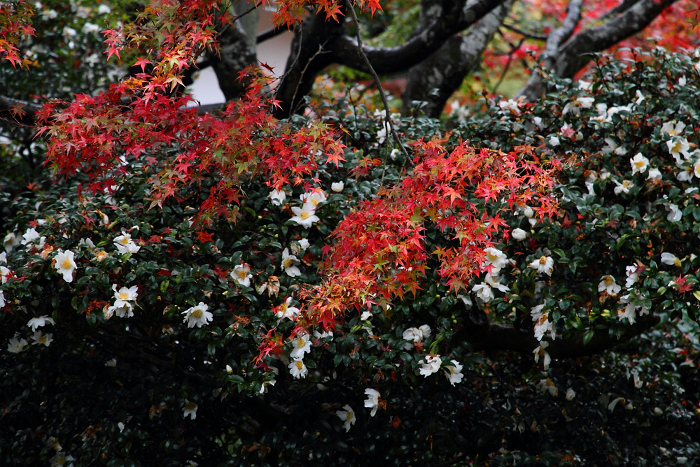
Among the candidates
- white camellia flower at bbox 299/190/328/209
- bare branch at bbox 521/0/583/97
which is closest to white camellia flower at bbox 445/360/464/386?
white camellia flower at bbox 299/190/328/209

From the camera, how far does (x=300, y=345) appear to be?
2.20m

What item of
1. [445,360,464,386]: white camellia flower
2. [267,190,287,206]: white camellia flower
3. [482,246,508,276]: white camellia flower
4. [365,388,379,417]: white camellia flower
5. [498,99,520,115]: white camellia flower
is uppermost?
[498,99,520,115]: white camellia flower

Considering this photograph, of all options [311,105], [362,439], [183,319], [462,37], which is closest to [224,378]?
[183,319]

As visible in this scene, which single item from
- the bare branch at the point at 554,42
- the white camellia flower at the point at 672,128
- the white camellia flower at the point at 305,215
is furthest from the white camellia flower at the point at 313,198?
the bare branch at the point at 554,42

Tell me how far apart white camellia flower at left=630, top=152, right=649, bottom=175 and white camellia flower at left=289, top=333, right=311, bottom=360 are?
142 centimetres

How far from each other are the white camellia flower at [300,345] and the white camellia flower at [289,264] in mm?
273

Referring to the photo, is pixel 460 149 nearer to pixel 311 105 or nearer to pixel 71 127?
pixel 311 105

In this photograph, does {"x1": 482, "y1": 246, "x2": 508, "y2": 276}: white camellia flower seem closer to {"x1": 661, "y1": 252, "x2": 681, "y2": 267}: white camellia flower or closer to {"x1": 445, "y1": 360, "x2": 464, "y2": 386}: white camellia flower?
{"x1": 445, "y1": 360, "x2": 464, "y2": 386}: white camellia flower

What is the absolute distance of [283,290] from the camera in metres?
2.34

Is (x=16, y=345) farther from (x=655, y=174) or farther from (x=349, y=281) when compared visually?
(x=655, y=174)

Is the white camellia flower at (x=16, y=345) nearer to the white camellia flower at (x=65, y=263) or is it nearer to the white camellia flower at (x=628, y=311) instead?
the white camellia flower at (x=65, y=263)

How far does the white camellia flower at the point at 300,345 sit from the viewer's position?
7.18 feet

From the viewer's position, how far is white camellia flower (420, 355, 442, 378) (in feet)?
7.39

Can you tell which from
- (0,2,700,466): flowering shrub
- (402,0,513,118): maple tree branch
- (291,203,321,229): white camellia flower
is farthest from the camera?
(402,0,513,118): maple tree branch
